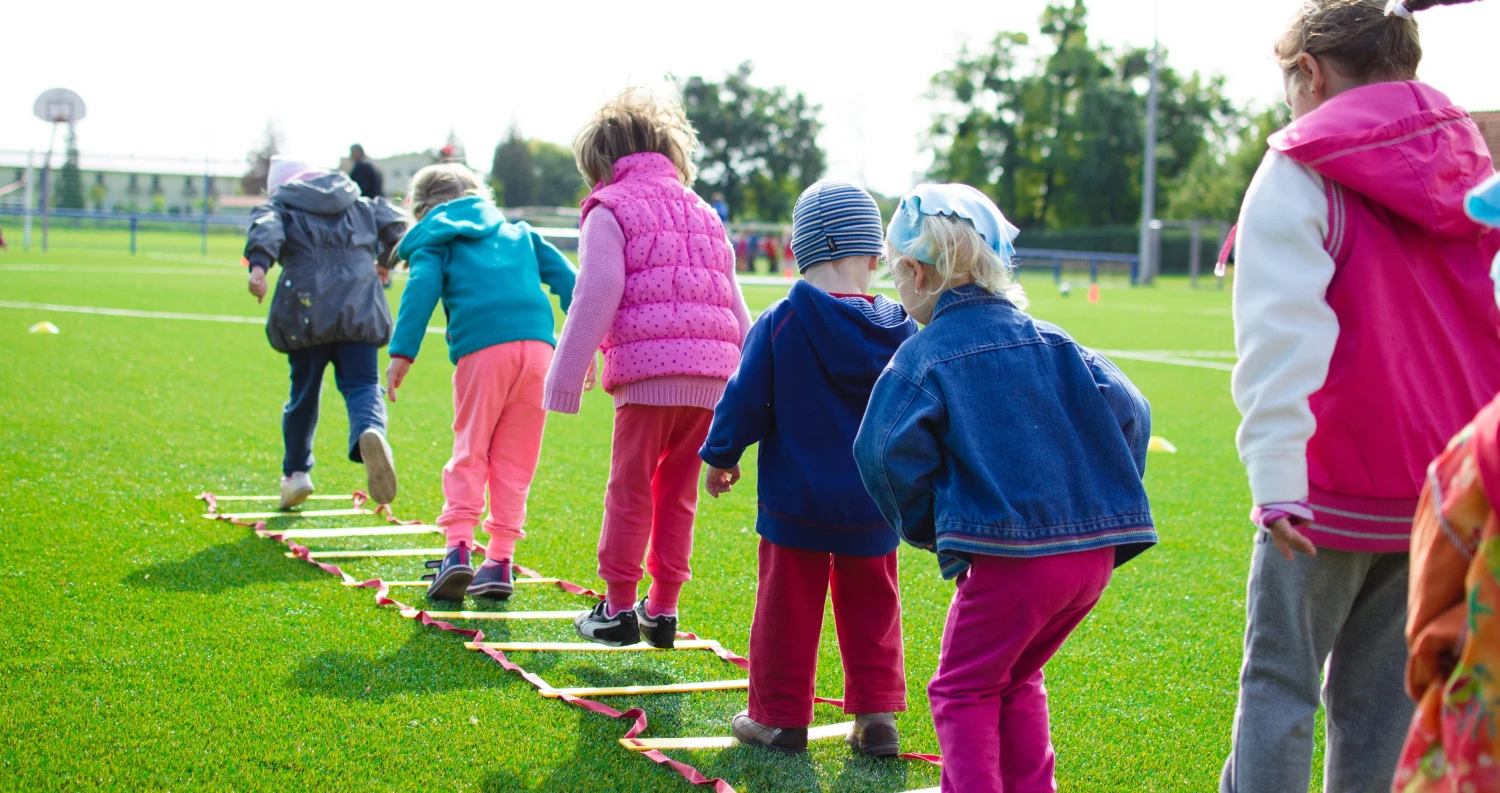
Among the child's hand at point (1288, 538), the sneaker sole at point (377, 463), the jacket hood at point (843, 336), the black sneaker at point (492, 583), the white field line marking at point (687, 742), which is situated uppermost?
the jacket hood at point (843, 336)

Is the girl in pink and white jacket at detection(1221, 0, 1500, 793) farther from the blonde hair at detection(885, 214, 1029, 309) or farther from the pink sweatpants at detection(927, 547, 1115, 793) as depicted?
the blonde hair at detection(885, 214, 1029, 309)

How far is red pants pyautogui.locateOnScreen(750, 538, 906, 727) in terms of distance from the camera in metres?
3.30

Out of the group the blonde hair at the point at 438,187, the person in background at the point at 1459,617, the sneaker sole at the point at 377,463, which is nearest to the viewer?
the person in background at the point at 1459,617

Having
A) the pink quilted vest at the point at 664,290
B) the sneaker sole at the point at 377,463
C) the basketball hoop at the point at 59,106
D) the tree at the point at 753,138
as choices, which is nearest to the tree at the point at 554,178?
the tree at the point at 753,138

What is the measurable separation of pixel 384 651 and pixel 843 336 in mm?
1825

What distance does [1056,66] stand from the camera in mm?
66812

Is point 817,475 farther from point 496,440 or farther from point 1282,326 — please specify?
point 496,440

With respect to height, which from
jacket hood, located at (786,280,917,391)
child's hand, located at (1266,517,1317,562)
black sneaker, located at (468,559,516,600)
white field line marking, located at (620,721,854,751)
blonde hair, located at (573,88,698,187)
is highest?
blonde hair, located at (573,88,698,187)

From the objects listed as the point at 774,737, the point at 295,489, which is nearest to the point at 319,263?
the point at 295,489

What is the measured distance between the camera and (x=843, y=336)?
320 centimetres

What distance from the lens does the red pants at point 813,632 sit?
3.30 m

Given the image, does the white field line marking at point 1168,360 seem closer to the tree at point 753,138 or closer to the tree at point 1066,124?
the tree at point 1066,124

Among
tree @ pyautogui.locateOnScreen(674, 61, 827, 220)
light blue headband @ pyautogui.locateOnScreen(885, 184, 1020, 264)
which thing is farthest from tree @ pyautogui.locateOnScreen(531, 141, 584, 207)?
light blue headband @ pyautogui.locateOnScreen(885, 184, 1020, 264)

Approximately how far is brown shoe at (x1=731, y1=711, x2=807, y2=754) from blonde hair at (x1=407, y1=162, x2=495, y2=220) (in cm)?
256
